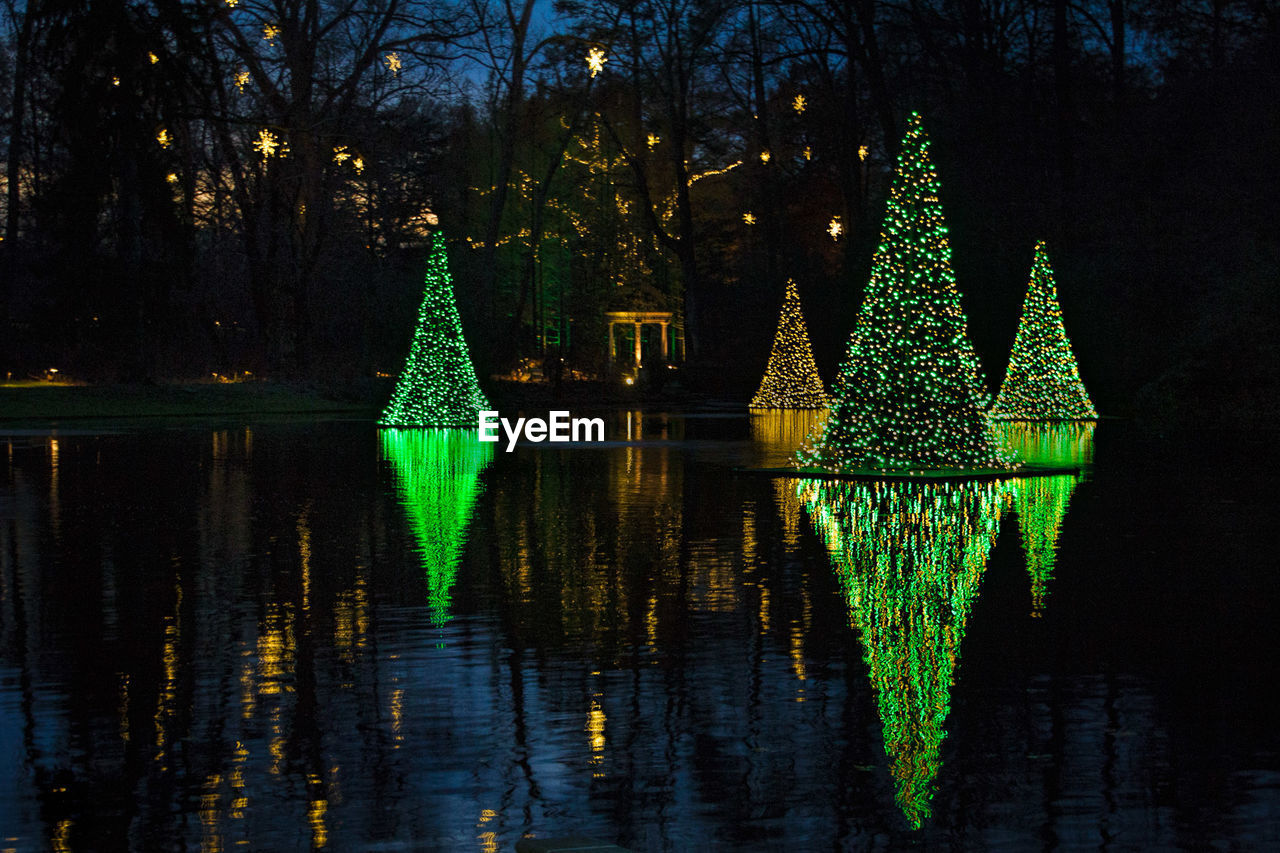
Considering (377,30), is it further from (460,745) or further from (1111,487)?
(460,745)

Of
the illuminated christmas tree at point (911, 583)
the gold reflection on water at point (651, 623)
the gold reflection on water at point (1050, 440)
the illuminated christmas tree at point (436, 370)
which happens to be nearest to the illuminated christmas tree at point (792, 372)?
the gold reflection on water at point (1050, 440)

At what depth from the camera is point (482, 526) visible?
14750mm

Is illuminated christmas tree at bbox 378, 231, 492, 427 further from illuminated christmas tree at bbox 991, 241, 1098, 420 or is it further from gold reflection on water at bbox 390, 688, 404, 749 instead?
gold reflection on water at bbox 390, 688, 404, 749

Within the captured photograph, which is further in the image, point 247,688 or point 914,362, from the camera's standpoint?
point 914,362

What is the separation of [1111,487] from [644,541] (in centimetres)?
761

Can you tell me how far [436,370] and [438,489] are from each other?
58.2ft

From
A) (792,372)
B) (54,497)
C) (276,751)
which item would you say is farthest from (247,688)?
(792,372)

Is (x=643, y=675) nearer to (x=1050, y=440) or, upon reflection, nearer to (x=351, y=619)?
(x=351, y=619)

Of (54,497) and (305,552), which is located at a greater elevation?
(54,497)

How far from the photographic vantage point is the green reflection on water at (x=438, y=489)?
11.8 m

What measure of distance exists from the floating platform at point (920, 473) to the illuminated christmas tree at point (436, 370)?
639 inches

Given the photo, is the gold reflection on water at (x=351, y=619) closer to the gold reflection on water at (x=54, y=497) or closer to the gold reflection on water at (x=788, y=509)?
the gold reflection on water at (x=788, y=509)

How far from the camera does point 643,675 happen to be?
7691 mm

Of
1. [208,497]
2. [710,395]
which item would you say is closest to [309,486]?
[208,497]
